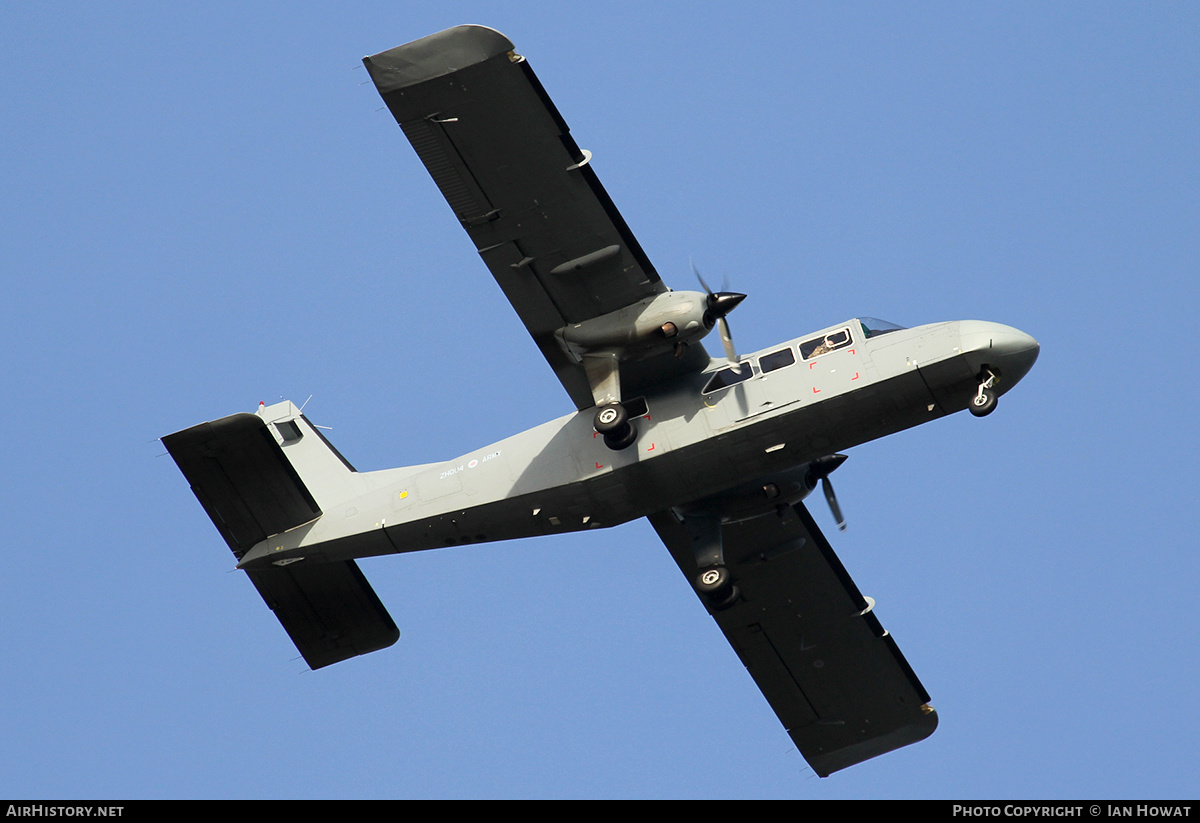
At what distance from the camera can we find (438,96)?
2358cm

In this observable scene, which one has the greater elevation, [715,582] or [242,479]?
[242,479]

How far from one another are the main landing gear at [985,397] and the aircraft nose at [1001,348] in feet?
0.66

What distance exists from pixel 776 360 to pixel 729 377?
93cm

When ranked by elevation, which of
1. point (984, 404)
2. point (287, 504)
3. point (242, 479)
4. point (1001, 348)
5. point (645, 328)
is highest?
point (242, 479)

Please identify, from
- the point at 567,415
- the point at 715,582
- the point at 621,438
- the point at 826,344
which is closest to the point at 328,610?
the point at 567,415

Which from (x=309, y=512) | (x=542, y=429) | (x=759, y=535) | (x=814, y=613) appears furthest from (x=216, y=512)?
(x=814, y=613)

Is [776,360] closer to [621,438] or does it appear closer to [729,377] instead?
[729,377]

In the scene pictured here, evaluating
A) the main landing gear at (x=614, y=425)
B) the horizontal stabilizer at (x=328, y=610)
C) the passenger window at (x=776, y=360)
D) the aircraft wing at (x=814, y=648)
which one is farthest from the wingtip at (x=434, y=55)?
the aircraft wing at (x=814, y=648)

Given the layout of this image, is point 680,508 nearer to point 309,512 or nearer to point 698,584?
point 698,584

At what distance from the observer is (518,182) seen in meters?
24.2
